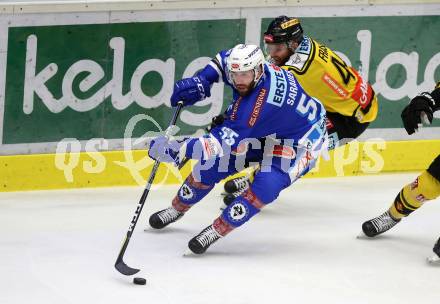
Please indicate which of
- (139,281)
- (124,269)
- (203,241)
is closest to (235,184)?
(203,241)

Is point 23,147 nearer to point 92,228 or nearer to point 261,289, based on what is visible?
point 92,228

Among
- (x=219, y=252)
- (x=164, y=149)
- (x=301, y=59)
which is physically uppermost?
(x=301, y=59)

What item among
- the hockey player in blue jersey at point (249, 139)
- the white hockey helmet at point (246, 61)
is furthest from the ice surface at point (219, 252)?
the white hockey helmet at point (246, 61)

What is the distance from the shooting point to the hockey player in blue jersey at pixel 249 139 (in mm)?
6078

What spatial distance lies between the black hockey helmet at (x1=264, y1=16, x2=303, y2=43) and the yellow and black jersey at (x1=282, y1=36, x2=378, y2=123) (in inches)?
4.0

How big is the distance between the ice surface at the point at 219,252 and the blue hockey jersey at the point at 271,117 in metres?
0.63

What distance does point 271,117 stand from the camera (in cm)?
620

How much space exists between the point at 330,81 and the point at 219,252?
1.43 meters

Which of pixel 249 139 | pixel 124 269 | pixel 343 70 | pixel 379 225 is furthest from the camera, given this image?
pixel 343 70

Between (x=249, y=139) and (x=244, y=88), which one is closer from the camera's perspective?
(x=244, y=88)

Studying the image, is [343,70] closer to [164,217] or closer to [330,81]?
[330,81]

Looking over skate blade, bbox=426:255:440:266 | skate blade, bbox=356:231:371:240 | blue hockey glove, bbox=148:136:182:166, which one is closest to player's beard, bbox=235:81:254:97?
blue hockey glove, bbox=148:136:182:166

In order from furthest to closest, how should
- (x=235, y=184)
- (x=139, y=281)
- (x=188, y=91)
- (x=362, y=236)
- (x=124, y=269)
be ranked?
(x=235, y=184) < (x=362, y=236) < (x=188, y=91) < (x=124, y=269) < (x=139, y=281)

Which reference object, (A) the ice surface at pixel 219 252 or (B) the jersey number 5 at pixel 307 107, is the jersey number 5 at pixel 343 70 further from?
(A) the ice surface at pixel 219 252
